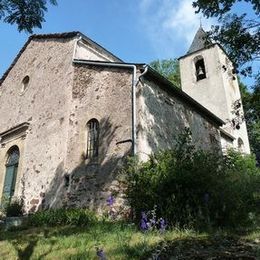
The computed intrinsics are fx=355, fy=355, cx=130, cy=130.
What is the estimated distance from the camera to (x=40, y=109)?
47.4 ft

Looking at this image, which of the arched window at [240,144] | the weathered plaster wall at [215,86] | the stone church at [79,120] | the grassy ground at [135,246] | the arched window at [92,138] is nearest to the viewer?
the grassy ground at [135,246]

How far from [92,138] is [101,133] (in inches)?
22.5

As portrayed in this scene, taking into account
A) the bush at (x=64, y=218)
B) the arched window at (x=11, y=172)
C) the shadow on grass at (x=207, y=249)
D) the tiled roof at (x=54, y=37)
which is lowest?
the shadow on grass at (x=207, y=249)

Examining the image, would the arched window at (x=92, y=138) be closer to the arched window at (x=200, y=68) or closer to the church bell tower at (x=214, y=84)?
the church bell tower at (x=214, y=84)

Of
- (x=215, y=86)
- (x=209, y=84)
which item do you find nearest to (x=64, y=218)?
(x=215, y=86)

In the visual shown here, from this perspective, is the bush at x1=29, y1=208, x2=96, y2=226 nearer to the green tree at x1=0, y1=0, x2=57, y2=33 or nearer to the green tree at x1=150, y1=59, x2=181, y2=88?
the green tree at x1=0, y1=0, x2=57, y2=33

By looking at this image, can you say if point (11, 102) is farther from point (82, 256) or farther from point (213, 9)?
point (82, 256)

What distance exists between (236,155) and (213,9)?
8863 mm

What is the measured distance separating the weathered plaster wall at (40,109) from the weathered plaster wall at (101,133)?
1.45 ft

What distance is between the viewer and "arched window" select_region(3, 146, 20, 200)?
14077 mm

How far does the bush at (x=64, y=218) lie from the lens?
9823 millimetres

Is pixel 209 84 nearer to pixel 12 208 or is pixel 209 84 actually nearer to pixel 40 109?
pixel 40 109

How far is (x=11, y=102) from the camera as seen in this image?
1661 cm

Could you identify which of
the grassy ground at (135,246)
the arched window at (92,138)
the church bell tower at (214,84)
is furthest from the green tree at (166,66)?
the grassy ground at (135,246)
